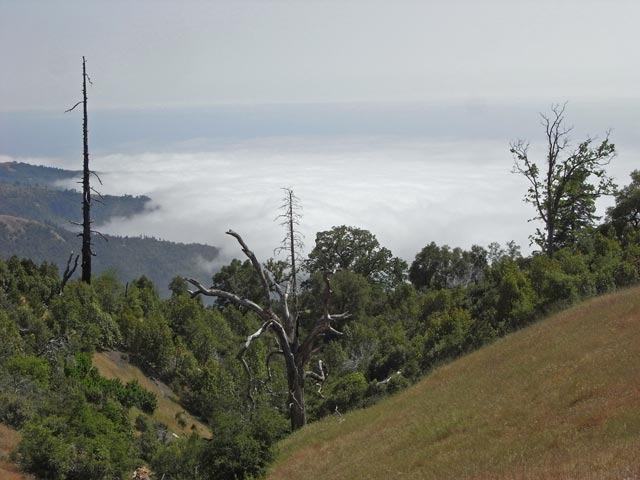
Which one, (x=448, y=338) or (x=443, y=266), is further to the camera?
(x=443, y=266)

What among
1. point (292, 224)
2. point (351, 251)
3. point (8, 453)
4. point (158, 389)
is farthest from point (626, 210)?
point (8, 453)

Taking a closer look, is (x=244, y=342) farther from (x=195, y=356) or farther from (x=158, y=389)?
(x=195, y=356)

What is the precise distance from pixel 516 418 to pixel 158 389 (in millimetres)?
19676

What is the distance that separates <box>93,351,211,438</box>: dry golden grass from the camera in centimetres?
2759

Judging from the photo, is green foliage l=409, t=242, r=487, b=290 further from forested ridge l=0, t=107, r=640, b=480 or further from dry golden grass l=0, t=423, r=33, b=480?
dry golden grass l=0, t=423, r=33, b=480

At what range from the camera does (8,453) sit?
16188 millimetres

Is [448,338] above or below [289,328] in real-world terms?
below

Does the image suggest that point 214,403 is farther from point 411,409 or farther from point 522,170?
point 522,170

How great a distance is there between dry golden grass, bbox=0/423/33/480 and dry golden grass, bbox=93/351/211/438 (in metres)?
8.92

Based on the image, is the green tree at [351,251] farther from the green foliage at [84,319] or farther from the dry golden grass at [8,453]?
the dry golden grass at [8,453]

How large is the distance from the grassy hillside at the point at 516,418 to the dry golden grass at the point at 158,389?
28.5 ft

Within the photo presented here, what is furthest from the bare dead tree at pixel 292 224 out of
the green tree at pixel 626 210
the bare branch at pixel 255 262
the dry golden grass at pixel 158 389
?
the green tree at pixel 626 210

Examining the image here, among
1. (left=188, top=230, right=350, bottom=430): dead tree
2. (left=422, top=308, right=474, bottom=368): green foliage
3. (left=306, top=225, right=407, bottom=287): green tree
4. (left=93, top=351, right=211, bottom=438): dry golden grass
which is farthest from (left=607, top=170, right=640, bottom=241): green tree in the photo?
(left=93, top=351, right=211, bottom=438): dry golden grass

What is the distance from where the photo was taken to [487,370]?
757 inches
